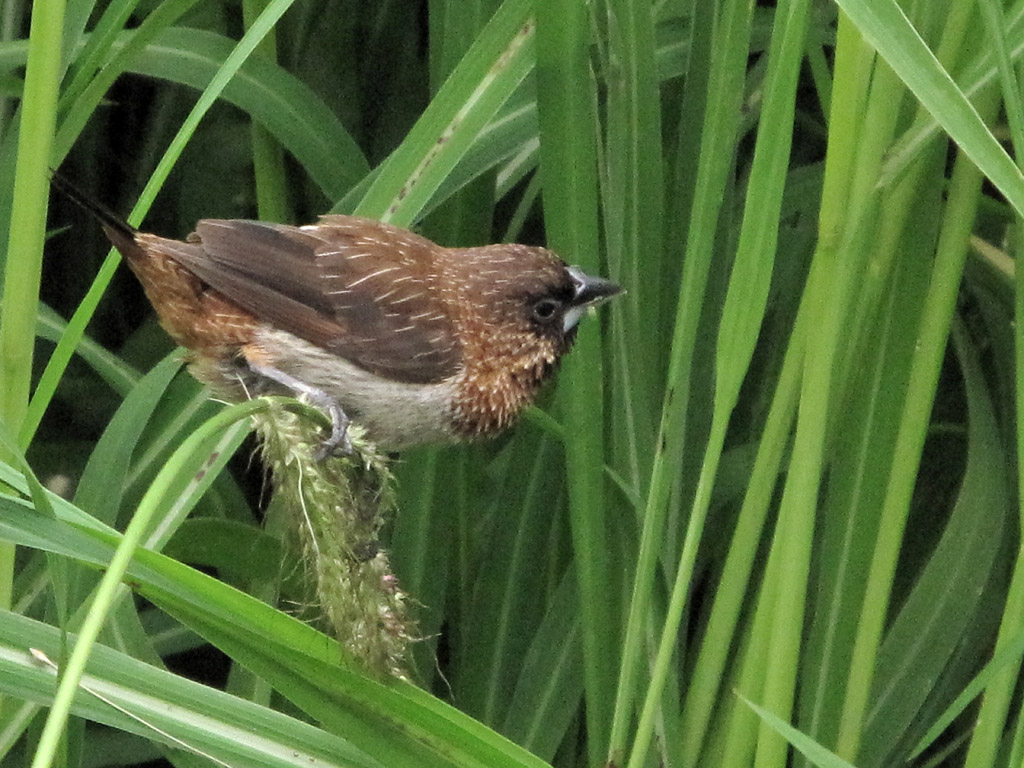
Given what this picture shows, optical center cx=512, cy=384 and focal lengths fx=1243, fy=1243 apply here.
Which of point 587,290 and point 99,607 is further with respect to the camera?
point 587,290

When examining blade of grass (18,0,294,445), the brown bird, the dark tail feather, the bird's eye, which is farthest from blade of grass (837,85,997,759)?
the dark tail feather

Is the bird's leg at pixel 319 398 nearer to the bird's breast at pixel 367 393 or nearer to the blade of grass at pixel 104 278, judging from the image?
the bird's breast at pixel 367 393

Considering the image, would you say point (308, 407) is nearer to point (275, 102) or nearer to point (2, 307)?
point (2, 307)

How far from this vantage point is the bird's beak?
1.37 meters

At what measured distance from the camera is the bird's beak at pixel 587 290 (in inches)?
54.1

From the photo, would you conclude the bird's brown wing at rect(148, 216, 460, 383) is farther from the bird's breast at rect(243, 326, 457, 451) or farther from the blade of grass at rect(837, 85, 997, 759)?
the blade of grass at rect(837, 85, 997, 759)

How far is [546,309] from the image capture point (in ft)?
5.06

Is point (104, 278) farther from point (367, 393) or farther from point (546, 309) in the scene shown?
point (546, 309)

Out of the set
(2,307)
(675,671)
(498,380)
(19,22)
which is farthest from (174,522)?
(19,22)

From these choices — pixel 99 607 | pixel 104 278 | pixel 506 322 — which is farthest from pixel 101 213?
pixel 99 607

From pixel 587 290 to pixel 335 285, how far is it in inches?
12.2

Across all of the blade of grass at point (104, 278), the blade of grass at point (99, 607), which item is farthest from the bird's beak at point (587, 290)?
the blade of grass at point (99, 607)

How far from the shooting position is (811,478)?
1.13 m

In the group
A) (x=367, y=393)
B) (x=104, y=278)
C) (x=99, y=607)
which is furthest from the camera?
(x=367, y=393)
